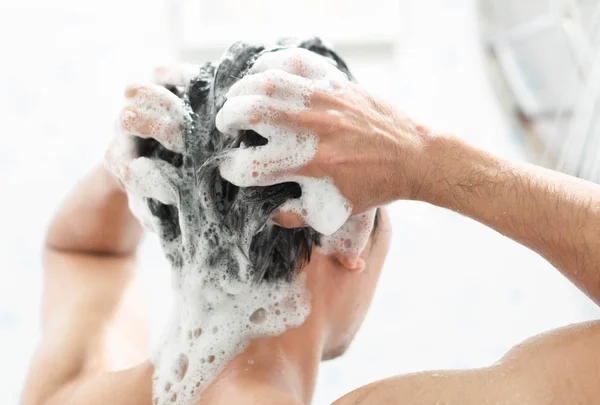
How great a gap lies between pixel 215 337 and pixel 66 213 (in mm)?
471

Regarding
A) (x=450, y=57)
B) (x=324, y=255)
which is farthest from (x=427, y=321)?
(x=324, y=255)

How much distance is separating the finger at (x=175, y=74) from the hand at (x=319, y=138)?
0.14m

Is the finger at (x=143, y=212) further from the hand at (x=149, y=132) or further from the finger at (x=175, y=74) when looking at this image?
the finger at (x=175, y=74)

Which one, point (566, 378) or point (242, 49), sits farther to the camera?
point (242, 49)

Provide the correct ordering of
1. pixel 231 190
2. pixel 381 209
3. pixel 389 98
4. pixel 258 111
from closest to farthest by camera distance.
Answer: pixel 258 111 → pixel 231 190 → pixel 381 209 → pixel 389 98

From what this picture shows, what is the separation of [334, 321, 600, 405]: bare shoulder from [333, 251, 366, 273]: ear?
0.18 m

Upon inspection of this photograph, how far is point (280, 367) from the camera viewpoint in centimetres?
82

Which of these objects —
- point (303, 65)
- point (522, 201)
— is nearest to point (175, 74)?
point (303, 65)

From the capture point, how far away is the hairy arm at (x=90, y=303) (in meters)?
0.92

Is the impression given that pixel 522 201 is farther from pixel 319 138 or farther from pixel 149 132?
pixel 149 132

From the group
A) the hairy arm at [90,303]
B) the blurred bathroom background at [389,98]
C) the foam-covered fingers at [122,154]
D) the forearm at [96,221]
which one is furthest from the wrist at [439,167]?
the blurred bathroom background at [389,98]

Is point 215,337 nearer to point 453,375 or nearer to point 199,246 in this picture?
point 199,246

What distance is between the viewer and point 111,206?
3.57ft

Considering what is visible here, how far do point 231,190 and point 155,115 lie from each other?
130 millimetres
